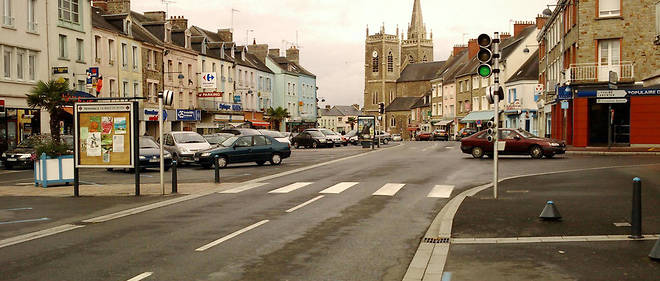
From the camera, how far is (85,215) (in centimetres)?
Answer: 1258

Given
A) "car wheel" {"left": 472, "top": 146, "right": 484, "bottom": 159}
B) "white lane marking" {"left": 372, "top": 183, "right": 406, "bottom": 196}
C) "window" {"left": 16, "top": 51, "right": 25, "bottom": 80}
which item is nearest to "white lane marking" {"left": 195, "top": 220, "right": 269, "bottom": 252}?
"white lane marking" {"left": 372, "top": 183, "right": 406, "bottom": 196}

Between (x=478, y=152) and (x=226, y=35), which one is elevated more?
(x=226, y=35)

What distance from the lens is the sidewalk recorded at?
281 inches

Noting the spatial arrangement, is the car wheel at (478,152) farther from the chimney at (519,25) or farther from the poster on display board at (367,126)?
the chimney at (519,25)

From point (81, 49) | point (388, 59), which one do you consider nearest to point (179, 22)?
point (81, 49)

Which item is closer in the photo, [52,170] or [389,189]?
[389,189]

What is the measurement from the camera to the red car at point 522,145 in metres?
28.8

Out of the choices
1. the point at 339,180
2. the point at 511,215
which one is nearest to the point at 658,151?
the point at 339,180

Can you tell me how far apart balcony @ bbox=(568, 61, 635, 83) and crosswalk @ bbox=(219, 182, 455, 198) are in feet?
70.6

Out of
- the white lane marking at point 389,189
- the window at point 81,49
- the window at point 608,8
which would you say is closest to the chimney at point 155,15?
the window at point 81,49

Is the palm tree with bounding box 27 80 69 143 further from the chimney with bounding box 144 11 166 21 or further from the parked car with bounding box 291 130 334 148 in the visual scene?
the chimney with bounding box 144 11 166 21

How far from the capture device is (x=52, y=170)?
19062 millimetres

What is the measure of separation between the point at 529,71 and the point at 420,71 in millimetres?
69940

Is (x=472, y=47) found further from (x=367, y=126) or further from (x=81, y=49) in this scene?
(x=81, y=49)
